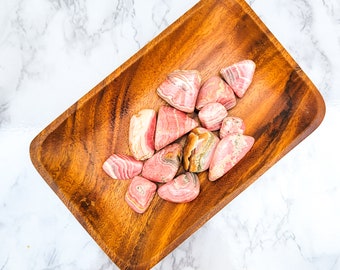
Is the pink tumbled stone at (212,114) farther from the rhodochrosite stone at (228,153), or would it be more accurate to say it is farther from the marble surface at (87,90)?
the marble surface at (87,90)

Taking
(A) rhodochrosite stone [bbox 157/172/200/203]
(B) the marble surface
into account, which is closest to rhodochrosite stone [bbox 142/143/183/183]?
(A) rhodochrosite stone [bbox 157/172/200/203]

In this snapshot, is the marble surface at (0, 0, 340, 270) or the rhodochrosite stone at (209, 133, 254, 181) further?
the marble surface at (0, 0, 340, 270)

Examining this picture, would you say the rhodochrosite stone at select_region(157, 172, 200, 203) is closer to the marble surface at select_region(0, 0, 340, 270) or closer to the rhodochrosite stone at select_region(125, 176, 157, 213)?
the rhodochrosite stone at select_region(125, 176, 157, 213)

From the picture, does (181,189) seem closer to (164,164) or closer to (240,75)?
(164,164)

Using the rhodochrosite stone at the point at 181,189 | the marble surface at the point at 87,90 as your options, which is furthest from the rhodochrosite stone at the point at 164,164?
the marble surface at the point at 87,90

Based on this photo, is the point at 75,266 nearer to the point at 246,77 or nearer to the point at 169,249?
the point at 169,249

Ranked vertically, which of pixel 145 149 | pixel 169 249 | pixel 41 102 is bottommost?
pixel 169 249

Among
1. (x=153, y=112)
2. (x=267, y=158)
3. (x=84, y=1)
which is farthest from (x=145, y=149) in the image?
(x=84, y=1)
